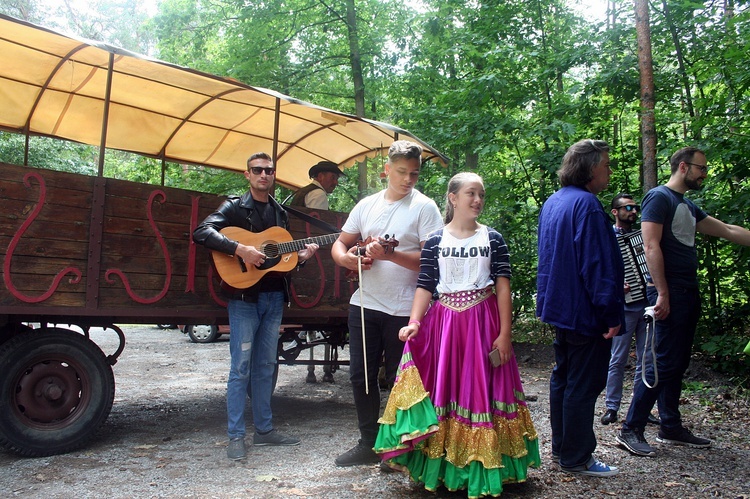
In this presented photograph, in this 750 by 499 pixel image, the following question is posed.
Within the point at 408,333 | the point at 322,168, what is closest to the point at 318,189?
the point at 322,168

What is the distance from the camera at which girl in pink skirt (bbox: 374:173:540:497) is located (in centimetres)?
332

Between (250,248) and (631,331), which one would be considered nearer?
(250,248)

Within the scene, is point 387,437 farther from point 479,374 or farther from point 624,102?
point 624,102

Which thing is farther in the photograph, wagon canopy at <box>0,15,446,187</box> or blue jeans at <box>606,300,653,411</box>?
blue jeans at <box>606,300,653,411</box>

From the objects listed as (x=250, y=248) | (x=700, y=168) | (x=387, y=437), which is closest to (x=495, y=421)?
(x=387, y=437)

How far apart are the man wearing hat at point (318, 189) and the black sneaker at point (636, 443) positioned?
3511 mm

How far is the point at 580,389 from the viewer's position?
370cm

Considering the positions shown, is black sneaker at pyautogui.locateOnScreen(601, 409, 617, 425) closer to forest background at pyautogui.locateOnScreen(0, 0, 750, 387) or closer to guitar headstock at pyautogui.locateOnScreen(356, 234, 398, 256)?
forest background at pyautogui.locateOnScreen(0, 0, 750, 387)

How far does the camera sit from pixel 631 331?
552 centimetres

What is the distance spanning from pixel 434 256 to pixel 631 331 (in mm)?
2768

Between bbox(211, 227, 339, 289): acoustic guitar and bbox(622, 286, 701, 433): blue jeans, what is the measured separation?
8.95 ft

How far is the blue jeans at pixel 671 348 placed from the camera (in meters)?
4.32

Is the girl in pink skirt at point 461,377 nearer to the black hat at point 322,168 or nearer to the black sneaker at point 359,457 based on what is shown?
the black sneaker at point 359,457

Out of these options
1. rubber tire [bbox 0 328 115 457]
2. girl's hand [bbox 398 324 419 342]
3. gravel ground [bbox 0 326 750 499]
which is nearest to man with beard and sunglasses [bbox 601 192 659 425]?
gravel ground [bbox 0 326 750 499]
